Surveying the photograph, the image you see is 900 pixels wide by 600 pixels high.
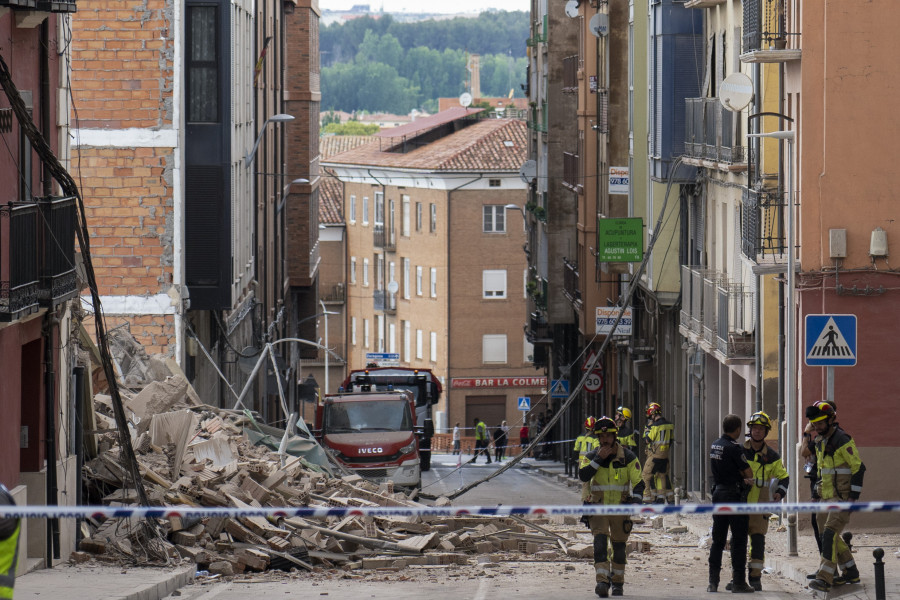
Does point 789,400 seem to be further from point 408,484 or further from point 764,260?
point 408,484

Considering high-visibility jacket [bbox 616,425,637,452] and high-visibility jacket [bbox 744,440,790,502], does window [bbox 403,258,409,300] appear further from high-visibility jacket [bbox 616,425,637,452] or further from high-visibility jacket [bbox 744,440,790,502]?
high-visibility jacket [bbox 744,440,790,502]

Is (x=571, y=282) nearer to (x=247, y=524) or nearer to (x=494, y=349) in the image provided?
(x=247, y=524)

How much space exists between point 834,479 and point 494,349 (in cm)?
6815

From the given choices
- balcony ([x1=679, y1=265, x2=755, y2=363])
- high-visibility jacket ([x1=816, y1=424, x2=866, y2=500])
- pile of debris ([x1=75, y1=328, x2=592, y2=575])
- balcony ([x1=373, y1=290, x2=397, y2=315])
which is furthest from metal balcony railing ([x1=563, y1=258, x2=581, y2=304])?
balcony ([x1=373, y1=290, x2=397, y2=315])

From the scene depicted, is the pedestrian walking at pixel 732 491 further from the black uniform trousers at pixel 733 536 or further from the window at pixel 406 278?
the window at pixel 406 278

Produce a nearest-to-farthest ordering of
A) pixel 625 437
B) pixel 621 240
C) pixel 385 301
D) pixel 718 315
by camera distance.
Result: pixel 625 437, pixel 718 315, pixel 621 240, pixel 385 301

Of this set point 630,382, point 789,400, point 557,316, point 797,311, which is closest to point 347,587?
point 789,400

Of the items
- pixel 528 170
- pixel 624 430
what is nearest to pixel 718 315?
pixel 624 430

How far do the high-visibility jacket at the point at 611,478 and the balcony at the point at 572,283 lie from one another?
103 ft

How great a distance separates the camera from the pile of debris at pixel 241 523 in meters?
18.9

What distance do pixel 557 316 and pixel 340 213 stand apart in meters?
46.1

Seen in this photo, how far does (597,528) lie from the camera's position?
15.5m

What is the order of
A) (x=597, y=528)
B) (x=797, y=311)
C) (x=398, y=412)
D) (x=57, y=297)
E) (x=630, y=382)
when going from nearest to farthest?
(x=597, y=528) < (x=57, y=297) < (x=797, y=311) < (x=398, y=412) < (x=630, y=382)

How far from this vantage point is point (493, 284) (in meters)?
84.2
